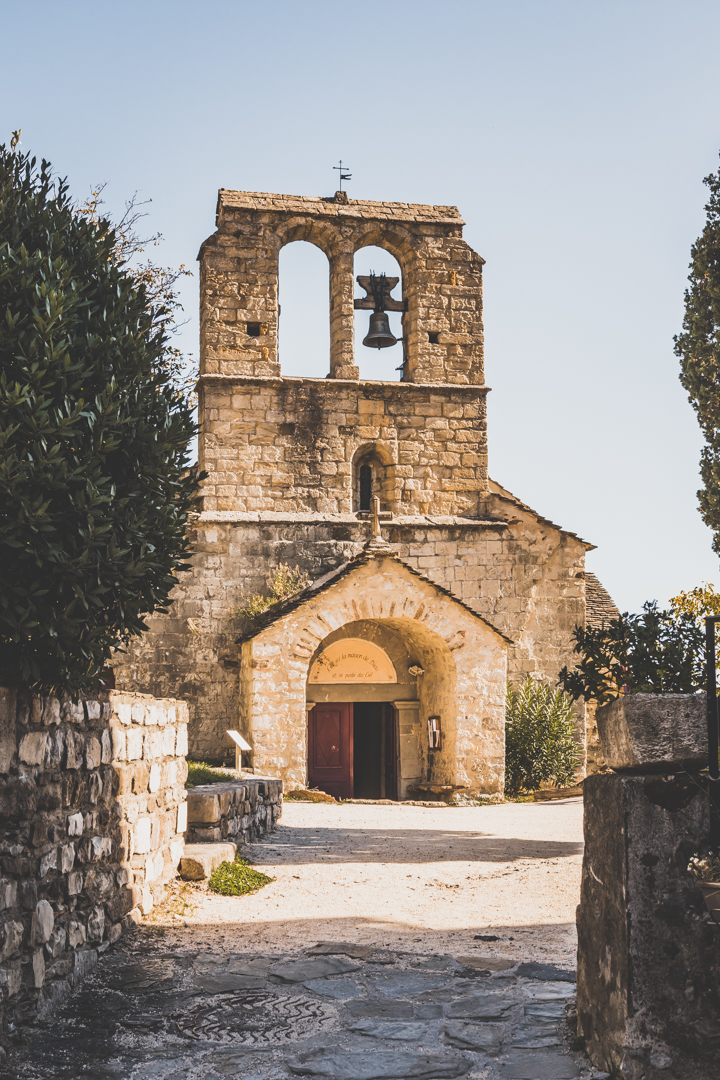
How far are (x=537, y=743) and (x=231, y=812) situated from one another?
9.17 meters

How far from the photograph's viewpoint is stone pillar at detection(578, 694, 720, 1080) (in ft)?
11.0

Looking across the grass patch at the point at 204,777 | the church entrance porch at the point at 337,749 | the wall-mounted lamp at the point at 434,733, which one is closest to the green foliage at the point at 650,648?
the grass patch at the point at 204,777

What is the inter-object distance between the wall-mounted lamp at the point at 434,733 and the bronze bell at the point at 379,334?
684cm

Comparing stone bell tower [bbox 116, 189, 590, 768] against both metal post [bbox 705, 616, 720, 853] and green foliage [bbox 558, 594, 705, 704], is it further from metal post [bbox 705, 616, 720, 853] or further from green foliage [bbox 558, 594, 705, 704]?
metal post [bbox 705, 616, 720, 853]

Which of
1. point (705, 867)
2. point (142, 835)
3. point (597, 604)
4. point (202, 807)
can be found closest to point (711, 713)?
point (705, 867)

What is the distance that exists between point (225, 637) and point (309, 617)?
2.10 m

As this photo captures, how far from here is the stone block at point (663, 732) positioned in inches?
139

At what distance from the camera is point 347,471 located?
1841cm

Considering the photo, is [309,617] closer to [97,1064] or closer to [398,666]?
[398,666]

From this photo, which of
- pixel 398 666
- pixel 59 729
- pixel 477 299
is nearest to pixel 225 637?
pixel 398 666

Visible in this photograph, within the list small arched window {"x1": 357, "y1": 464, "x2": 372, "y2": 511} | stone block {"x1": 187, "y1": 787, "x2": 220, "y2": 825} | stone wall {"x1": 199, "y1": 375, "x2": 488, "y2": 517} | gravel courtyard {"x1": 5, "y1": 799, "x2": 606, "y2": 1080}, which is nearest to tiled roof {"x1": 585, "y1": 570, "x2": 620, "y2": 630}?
stone wall {"x1": 199, "y1": 375, "x2": 488, "y2": 517}

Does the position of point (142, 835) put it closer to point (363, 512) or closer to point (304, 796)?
point (304, 796)

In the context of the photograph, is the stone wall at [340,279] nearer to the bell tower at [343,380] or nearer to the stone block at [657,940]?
the bell tower at [343,380]

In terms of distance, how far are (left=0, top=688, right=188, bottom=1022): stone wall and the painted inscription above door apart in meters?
10.8
